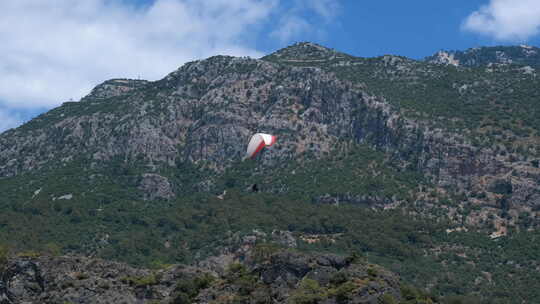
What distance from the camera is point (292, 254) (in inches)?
3925

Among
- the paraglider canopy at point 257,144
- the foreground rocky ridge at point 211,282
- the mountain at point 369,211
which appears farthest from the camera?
the mountain at point 369,211

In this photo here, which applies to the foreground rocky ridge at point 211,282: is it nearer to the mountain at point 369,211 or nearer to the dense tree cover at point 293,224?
the dense tree cover at point 293,224

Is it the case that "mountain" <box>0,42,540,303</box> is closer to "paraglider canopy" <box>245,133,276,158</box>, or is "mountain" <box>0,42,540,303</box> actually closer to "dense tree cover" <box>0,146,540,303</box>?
"dense tree cover" <box>0,146,540,303</box>

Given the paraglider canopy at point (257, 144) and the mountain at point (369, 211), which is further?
the mountain at point (369, 211)

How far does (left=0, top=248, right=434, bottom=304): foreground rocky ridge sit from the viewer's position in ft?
297

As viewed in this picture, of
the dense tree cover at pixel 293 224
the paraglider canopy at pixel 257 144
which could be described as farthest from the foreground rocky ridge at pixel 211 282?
the dense tree cover at pixel 293 224

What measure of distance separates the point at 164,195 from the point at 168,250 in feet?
107

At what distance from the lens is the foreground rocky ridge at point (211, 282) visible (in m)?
90.5

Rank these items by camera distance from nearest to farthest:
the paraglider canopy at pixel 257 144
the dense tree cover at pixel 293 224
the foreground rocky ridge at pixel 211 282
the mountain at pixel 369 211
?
1. the foreground rocky ridge at pixel 211 282
2. the paraglider canopy at pixel 257 144
3. the dense tree cover at pixel 293 224
4. the mountain at pixel 369 211

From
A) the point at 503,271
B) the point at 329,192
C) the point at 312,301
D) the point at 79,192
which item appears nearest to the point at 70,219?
the point at 79,192

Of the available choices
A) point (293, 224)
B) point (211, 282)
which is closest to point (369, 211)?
point (293, 224)

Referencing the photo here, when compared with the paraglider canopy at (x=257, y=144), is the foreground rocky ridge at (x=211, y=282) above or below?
below

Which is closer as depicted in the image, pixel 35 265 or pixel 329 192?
pixel 35 265

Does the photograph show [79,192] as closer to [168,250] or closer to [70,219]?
[70,219]
